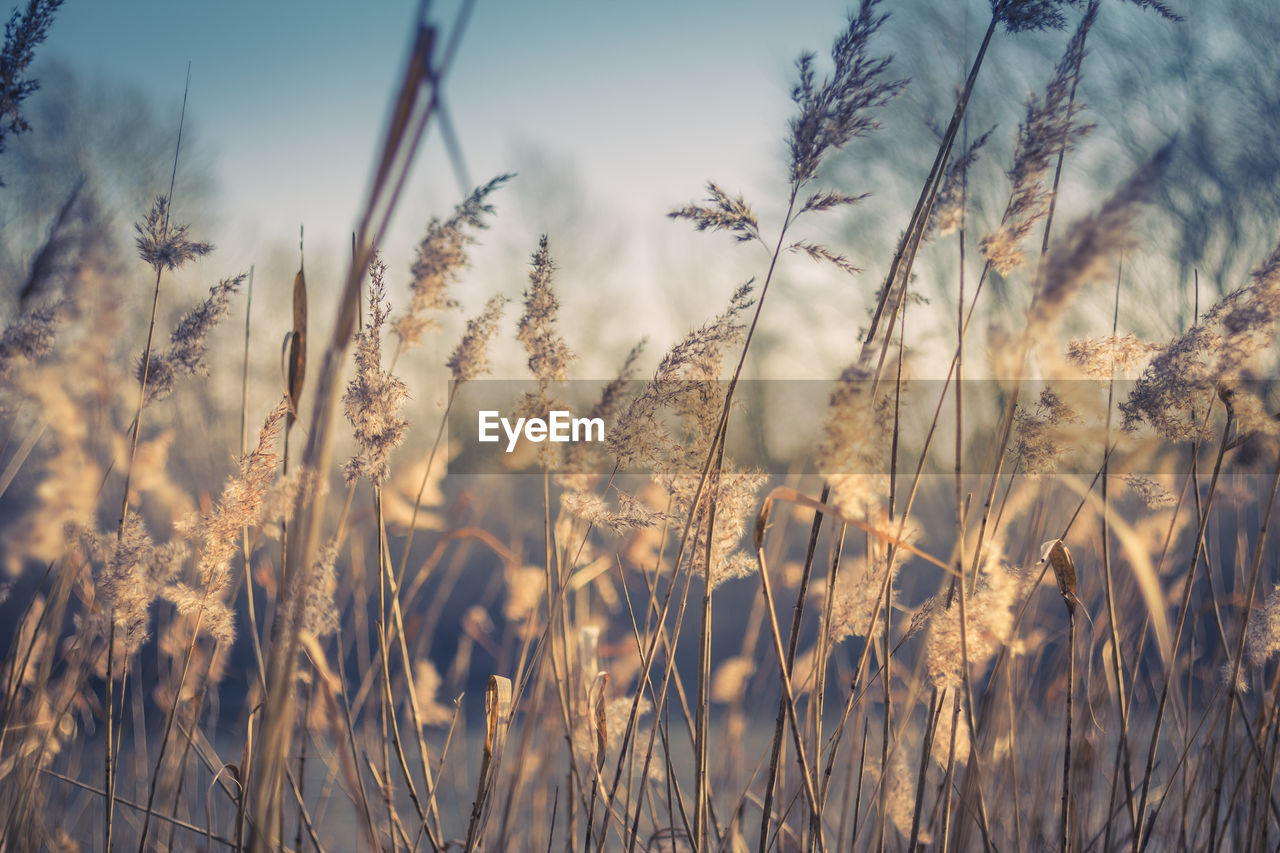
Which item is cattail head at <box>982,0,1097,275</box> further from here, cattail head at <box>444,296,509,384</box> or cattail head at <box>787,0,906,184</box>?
cattail head at <box>444,296,509,384</box>

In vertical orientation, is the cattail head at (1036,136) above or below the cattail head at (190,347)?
above

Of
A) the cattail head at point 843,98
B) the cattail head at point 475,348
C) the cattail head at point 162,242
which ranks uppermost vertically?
the cattail head at point 843,98

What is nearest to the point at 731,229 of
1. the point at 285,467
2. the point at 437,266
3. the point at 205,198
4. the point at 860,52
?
the point at 860,52

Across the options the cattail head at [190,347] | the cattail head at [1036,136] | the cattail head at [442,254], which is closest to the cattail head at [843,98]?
the cattail head at [1036,136]

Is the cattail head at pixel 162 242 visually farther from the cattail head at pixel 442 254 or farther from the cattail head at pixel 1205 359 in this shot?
the cattail head at pixel 1205 359

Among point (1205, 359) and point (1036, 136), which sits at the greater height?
point (1036, 136)

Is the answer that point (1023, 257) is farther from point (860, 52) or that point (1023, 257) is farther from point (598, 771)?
point (598, 771)

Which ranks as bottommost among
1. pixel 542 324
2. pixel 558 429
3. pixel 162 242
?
pixel 558 429

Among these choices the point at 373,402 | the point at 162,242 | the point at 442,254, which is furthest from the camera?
the point at 162,242

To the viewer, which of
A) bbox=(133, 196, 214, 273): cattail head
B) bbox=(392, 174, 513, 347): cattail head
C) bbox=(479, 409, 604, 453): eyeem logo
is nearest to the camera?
bbox=(392, 174, 513, 347): cattail head

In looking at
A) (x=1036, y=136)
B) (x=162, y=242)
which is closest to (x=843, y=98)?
(x=1036, y=136)

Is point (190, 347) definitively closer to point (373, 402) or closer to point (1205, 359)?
point (373, 402)

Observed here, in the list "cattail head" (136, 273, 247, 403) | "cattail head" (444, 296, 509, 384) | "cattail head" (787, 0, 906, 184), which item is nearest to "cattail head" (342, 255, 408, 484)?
"cattail head" (444, 296, 509, 384)

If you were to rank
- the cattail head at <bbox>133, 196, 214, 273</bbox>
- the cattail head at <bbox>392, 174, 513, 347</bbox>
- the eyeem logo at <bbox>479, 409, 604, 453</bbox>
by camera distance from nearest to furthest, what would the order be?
the cattail head at <bbox>392, 174, 513, 347</bbox> → the eyeem logo at <bbox>479, 409, 604, 453</bbox> → the cattail head at <bbox>133, 196, 214, 273</bbox>
